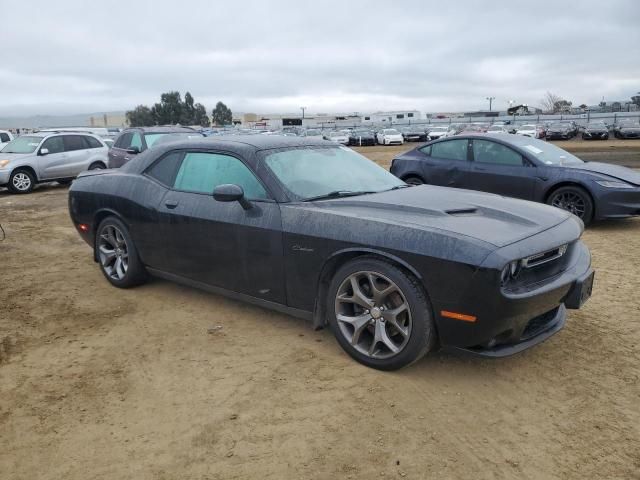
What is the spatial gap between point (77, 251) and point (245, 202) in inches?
160

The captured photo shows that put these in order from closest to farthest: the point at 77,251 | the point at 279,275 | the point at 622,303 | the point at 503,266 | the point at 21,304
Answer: the point at 503,266 < the point at 279,275 < the point at 622,303 < the point at 21,304 < the point at 77,251

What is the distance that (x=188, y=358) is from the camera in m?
3.70

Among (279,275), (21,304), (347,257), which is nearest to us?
(347,257)

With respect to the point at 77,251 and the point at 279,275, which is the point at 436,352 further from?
the point at 77,251

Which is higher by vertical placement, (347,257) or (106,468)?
(347,257)

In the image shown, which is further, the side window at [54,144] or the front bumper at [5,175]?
the side window at [54,144]

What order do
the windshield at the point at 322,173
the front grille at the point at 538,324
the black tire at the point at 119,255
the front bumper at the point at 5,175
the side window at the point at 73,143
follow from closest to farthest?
the front grille at the point at 538,324
the windshield at the point at 322,173
the black tire at the point at 119,255
the front bumper at the point at 5,175
the side window at the point at 73,143

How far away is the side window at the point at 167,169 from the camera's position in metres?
4.69

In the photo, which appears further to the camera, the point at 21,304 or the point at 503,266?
the point at 21,304

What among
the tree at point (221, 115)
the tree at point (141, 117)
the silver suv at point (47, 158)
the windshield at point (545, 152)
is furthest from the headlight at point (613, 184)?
the tree at point (221, 115)

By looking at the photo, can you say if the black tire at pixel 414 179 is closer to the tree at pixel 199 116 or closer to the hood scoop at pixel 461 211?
the hood scoop at pixel 461 211

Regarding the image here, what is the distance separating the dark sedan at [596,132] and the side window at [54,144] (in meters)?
34.1

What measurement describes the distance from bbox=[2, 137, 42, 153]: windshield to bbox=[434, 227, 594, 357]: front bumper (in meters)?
14.2

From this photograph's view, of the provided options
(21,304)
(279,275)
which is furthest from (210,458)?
(21,304)
